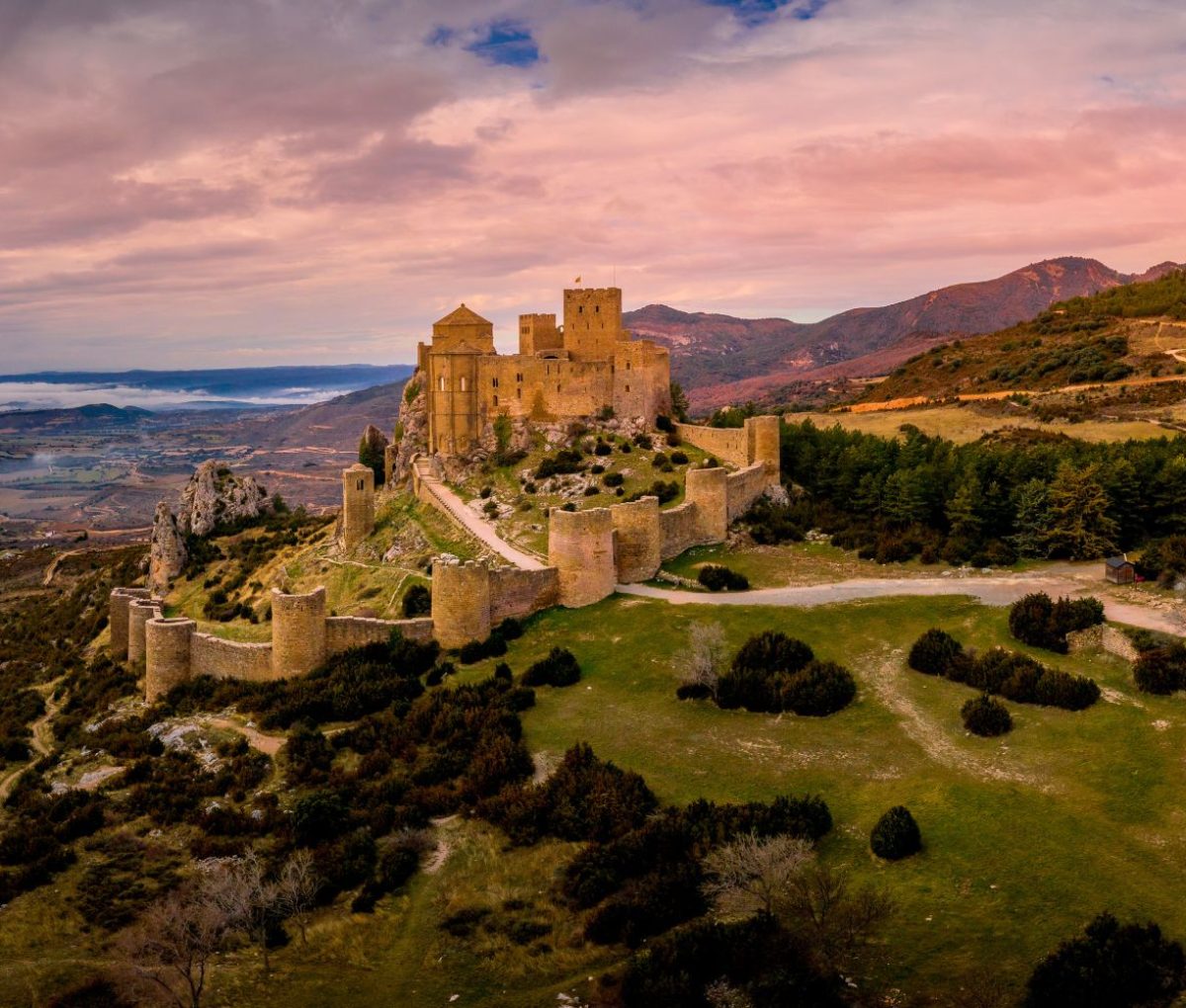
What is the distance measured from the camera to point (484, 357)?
53.6 meters

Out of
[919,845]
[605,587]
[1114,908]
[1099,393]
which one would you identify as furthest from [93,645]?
[1099,393]

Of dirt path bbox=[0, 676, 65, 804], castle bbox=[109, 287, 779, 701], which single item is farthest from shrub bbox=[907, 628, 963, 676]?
dirt path bbox=[0, 676, 65, 804]

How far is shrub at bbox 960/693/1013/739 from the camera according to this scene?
22594 mm

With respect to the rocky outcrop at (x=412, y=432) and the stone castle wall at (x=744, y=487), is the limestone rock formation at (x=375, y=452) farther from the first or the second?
the stone castle wall at (x=744, y=487)

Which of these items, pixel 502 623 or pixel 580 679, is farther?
pixel 502 623

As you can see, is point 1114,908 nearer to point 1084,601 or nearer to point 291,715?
point 1084,601

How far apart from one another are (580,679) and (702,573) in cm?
812

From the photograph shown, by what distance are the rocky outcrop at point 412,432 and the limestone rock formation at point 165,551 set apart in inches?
506

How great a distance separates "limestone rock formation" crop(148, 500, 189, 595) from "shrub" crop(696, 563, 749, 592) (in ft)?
111

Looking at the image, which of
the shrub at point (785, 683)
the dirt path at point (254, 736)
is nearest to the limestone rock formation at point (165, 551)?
the dirt path at point (254, 736)

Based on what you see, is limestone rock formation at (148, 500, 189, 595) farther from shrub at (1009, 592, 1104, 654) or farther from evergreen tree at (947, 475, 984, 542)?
shrub at (1009, 592, 1104, 654)

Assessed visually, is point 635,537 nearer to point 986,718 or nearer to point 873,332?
point 986,718

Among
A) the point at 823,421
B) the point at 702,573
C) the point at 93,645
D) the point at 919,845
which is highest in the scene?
the point at 823,421

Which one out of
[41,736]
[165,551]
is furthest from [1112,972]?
[165,551]
